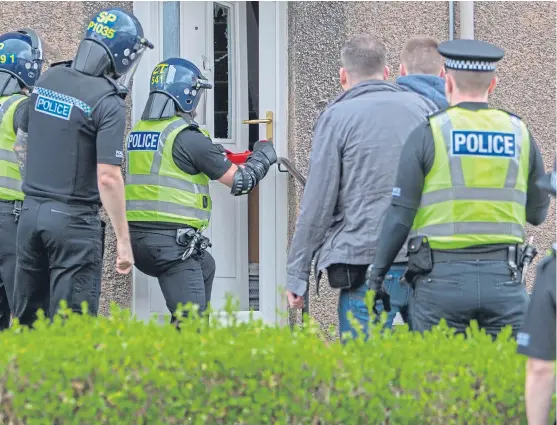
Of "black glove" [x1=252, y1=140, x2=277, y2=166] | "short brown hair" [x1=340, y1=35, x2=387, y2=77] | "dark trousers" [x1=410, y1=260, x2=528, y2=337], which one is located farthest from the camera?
"black glove" [x1=252, y1=140, x2=277, y2=166]

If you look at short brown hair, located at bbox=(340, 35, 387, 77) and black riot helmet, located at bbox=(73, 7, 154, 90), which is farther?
black riot helmet, located at bbox=(73, 7, 154, 90)

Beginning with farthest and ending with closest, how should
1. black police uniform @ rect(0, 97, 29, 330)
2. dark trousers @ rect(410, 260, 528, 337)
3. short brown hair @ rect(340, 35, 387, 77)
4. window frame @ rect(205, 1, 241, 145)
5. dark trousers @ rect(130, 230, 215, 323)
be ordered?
1. window frame @ rect(205, 1, 241, 145)
2. dark trousers @ rect(130, 230, 215, 323)
3. black police uniform @ rect(0, 97, 29, 330)
4. short brown hair @ rect(340, 35, 387, 77)
5. dark trousers @ rect(410, 260, 528, 337)

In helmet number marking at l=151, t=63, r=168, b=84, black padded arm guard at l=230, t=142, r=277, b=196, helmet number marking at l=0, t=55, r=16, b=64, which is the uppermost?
helmet number marking at l=0, t=55, r=16, b=64

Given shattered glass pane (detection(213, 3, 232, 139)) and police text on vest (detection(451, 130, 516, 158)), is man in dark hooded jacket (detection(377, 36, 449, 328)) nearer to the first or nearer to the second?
police text on vest (detection(451, 130, 516, 158))

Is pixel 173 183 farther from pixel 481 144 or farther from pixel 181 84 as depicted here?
pixel 481 144

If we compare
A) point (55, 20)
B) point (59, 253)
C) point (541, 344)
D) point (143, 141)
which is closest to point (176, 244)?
point (143, 141)

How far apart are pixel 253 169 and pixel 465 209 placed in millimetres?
1970

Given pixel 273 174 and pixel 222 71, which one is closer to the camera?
pixel 273 174

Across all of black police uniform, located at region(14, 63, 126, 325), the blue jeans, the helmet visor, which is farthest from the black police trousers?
the blue jeans

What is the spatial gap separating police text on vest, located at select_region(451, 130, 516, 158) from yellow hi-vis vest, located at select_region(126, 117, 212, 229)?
6.45 ft

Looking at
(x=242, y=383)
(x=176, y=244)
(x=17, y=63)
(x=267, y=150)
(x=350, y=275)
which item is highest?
(x=17, y=63)

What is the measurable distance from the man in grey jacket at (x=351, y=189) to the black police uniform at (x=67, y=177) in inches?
40.2

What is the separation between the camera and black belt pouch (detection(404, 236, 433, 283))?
4.66m

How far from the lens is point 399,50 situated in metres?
7.71
